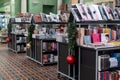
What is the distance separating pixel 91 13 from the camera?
524 cm

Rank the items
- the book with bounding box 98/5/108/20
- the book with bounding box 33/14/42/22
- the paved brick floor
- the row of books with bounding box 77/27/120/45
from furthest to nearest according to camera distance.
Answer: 1. the book with bounding box 33/14/42/22
2. the paved brick floor
3. the book with bounding box 98/5/108/20
4. the row of books with bounding box 77/27/120/45

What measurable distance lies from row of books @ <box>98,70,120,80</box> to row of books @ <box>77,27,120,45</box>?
2.40 feet

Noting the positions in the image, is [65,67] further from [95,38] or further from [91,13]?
[91,13]

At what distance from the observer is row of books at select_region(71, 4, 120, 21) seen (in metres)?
5.12

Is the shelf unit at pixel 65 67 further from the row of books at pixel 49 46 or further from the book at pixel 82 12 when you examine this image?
the row of books at pixel 49 46

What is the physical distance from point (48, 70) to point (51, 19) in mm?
2246

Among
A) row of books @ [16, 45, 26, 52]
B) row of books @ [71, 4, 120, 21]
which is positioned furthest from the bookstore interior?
row of books @ [16, 45, 26, 52]

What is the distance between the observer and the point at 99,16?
5289 millimetres

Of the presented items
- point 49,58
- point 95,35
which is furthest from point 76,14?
point 49,58

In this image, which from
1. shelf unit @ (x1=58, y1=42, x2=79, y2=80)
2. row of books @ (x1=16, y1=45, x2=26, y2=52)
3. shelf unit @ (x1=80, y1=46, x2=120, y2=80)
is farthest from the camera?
row of books @ (x1=16, y1=45, x2=26, y2=52)

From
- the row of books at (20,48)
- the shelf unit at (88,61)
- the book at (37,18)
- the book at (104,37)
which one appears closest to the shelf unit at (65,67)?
the shelf unit at (88,61)

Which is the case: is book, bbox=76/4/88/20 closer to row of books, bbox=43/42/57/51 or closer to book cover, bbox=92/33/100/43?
book cover, bbox=92/33/100/43

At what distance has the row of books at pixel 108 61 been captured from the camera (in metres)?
4.50

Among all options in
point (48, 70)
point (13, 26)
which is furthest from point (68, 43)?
point (13, 26)
